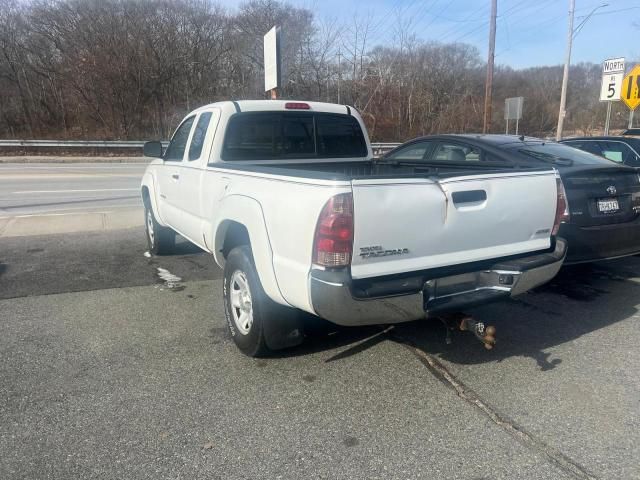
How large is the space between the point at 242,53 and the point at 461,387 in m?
35.3

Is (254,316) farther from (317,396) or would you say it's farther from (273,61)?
(273,61)

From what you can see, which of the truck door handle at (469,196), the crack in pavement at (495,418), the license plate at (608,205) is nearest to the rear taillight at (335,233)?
the truck door handle at (469,196)

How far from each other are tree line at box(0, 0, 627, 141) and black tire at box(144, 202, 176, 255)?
2684cm

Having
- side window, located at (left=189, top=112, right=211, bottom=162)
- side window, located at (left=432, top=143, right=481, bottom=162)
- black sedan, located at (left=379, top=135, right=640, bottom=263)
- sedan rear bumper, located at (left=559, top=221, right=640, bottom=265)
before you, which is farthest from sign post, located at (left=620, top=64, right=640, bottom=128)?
side window, located at (left=189, top=112, right=211, bottom=162)

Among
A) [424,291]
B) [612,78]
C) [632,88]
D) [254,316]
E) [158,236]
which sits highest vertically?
[612,78]

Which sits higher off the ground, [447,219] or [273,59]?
[273,59]

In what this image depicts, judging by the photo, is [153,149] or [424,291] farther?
[153,149]

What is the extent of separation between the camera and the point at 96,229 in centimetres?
877

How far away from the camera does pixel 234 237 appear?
3.96m

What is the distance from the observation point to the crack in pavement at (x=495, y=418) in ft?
8.31

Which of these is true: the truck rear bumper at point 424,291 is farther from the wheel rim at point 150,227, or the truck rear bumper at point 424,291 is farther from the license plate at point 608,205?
the wheel rim at point 150,227

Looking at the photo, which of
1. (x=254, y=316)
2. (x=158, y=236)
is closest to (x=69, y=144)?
(x=158, y=236)

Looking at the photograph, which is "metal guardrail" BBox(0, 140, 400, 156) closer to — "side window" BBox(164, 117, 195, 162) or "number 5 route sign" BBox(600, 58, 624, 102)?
"number 5 route sign" BBox(600, 58, 624, 102)

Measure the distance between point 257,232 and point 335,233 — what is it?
789mm
